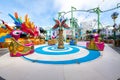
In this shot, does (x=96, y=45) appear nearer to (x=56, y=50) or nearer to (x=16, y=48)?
(x=56, y=50)

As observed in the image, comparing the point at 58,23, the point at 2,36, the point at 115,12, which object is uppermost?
the point at 115,12

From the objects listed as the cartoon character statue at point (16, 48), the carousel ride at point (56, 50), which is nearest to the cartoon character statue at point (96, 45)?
the carousel ride at point (56, 50)

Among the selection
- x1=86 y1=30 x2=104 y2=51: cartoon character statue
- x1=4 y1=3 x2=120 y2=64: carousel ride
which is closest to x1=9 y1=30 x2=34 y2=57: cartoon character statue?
x1=4 y1=3 x2=120 y2=64: carousel ride

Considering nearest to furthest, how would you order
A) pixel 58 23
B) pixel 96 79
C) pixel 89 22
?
pixel 96 79 < pixel 58 23 < pixel 89 22

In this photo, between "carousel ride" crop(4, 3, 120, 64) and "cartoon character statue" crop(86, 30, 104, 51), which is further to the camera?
"cartoon character statue" crop(86, 30, 104, 51)

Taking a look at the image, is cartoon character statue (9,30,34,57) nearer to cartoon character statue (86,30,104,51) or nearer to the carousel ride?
the carousel ride

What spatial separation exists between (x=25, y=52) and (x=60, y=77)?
5492 mm

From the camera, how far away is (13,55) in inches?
344

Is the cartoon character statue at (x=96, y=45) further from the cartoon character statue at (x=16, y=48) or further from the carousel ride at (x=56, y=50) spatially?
the cartoon character statue at (x=16, y=48)

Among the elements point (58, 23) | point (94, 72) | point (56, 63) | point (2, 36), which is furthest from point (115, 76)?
point (2, 36)

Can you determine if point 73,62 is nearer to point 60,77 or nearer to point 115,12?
point 60,77

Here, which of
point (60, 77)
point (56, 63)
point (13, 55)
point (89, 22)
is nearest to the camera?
point (60, 77)

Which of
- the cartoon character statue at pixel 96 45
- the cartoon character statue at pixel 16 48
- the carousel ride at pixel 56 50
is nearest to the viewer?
the carousel ride at pixel 56 50

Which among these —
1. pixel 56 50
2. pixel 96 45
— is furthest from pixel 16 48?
pixel 96 45
